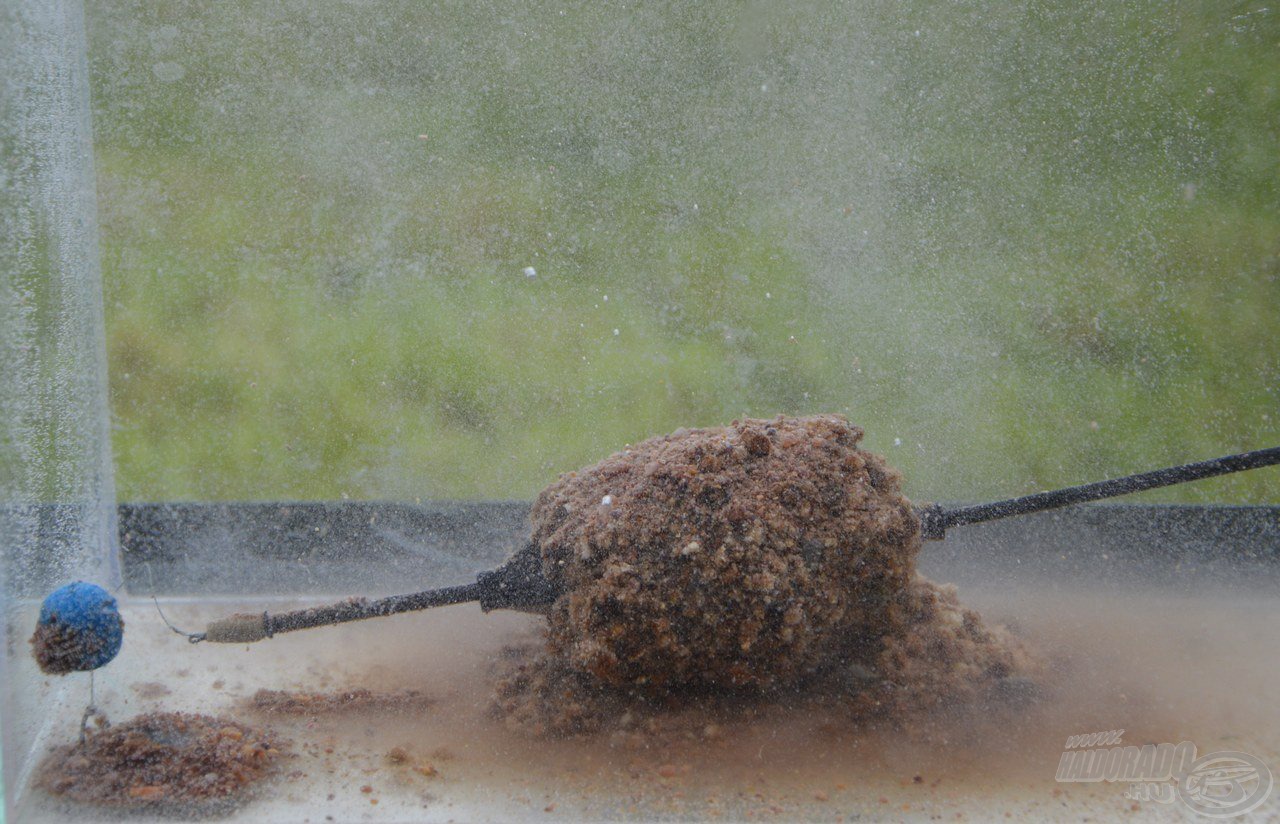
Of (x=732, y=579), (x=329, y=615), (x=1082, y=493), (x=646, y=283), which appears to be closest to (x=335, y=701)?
(x=329, y=615)

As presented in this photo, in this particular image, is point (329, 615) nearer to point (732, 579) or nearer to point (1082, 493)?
point (732, 579)

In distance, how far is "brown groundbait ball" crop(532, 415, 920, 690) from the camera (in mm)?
821

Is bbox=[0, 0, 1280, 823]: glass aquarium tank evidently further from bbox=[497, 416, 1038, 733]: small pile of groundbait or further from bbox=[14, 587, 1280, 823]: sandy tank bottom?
bbox=[497, 416, 1038, 733]: small pile of groundbait

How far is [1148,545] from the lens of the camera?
117 cm

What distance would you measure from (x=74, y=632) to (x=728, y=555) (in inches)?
23.6

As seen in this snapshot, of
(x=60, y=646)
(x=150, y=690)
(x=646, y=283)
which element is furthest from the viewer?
(x=646, y=283)

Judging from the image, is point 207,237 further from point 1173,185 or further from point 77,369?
point 1173,185

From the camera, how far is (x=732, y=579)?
2.68 ft

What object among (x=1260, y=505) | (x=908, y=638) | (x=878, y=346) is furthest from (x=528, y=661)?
(x=1260, y=505)

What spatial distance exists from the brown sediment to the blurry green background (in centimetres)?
37

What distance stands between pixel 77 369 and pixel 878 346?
3.26ft

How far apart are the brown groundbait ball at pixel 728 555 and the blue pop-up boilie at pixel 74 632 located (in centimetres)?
41

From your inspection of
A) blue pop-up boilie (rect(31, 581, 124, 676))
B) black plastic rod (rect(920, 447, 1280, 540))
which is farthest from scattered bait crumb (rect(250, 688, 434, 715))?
black plastic rod (rect(920, 447, 1280, 540))

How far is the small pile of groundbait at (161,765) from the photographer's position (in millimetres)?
792
